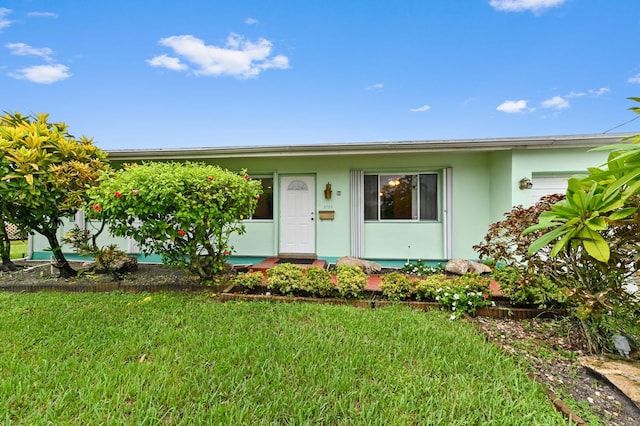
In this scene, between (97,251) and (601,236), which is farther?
(97,251)

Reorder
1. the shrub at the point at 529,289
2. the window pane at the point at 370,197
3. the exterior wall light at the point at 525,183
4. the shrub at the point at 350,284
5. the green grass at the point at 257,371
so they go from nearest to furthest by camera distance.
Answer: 1. the green grass at the point at 257,371
2. the shrub at the point at 529,289
3. the shrub at the point at 350,284
4. the exterior wall light at the point at 525,183
5. the window pane at the point at 370,197

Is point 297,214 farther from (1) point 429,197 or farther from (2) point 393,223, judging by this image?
(1) point 429,197

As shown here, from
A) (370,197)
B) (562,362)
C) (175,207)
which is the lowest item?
(562,362)

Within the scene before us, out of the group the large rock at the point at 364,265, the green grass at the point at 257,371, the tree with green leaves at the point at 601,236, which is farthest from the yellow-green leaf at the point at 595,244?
the large rock at the point at 364,265

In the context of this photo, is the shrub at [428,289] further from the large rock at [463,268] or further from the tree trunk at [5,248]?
the tree trunk at [5,248]

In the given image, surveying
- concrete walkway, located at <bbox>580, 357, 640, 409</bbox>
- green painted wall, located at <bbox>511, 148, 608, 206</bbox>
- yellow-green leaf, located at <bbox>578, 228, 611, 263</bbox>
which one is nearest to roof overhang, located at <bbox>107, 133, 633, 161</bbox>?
green painted wall, located at <bbox>511, 148, 608, 206</bbox>

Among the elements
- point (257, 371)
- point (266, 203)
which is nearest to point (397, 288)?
point (257, 371)

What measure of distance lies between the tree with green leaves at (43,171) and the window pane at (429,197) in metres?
6.29

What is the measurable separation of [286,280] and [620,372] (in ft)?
10.9

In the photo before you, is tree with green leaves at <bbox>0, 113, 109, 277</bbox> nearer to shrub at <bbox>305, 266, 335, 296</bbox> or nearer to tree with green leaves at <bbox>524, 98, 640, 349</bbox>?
shrub at <bbox>305, 266, 335, 296</bbox>

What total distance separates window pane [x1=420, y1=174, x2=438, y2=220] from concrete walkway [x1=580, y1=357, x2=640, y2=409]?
4.07 m

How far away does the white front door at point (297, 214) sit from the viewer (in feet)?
21.3

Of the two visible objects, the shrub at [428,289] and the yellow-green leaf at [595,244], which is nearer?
the yellow-green leaf at [595,244]

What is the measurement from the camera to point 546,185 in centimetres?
533
